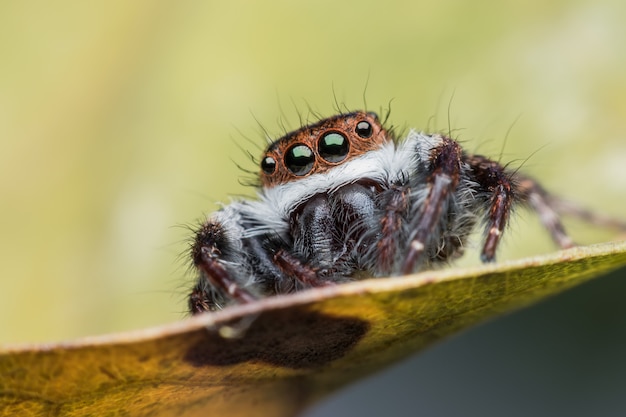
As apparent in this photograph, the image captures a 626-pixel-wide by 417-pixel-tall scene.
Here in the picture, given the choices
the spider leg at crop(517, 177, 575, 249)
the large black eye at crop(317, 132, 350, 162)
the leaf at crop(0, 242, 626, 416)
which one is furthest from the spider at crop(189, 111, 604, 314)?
the spider leg at crop(517, 177, 575, 249)

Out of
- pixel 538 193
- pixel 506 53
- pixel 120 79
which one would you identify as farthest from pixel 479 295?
pixel 120 79

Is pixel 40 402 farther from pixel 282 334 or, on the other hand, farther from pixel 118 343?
pixel 282 334

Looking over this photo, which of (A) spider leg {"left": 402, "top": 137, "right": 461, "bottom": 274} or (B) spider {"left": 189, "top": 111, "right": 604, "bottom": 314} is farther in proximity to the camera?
(B) spider {"left": 189, "top": 111, "right": 604, "bottom": 314}

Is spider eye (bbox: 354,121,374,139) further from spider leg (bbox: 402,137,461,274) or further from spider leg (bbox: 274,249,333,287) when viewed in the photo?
spider leg (bbox: 274,249,333,287)

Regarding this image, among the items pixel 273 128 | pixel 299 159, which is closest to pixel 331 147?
pixel 299 159

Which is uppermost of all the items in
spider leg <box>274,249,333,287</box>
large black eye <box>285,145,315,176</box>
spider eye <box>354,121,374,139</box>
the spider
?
spider eye <box>354,121,374,139</box>

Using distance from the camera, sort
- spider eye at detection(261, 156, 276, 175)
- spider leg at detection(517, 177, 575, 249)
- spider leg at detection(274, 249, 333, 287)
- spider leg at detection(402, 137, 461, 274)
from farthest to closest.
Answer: spider leg at detection(517, 177, 575, 249) < spider eye at detection(261, 156, 276, 175) < spider leg at detection(274, 249, 333, 287) < spider leg at detection(402, 137, 461, 274)

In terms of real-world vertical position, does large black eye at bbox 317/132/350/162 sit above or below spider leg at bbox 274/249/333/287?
above

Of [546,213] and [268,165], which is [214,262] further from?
[546,213]
